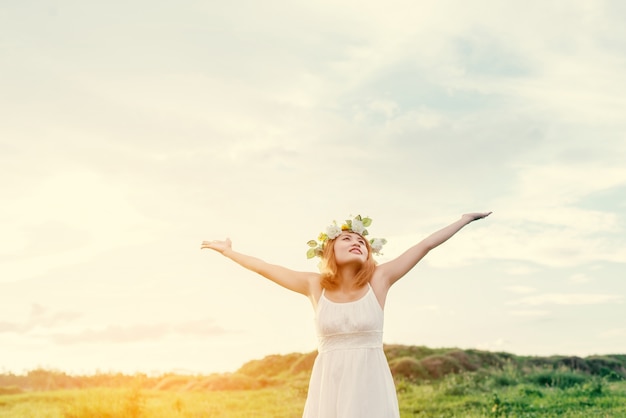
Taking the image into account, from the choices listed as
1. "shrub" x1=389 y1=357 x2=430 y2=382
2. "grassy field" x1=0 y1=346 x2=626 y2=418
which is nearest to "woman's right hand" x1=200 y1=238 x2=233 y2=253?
"grassy field" x1=0 y1=346 x2=626 y2=418

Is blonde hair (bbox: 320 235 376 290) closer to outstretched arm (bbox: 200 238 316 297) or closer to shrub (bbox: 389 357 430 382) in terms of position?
outstretched arm (bbox: 200 238 316 297)

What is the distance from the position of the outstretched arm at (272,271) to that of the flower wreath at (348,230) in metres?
0.29

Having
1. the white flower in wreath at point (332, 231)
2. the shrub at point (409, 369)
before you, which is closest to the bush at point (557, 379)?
the shrub at point (409, 369)

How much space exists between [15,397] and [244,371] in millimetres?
7988

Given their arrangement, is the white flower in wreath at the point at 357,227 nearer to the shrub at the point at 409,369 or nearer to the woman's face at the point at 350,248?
the woman's face at the point at 350,248

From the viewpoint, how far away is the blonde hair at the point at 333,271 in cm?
542

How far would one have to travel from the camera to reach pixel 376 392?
5.02 meters

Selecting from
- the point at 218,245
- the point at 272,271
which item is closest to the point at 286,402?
the point at 218,245

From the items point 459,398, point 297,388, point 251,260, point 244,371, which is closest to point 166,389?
point 297,388

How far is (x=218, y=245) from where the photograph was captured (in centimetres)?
611

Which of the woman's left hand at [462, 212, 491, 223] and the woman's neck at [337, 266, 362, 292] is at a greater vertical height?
the woman's left hand at [462, 212, 491, 223]

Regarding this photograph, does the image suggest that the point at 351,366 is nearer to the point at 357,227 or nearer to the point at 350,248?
the point at 350,248

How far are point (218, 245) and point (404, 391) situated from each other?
11.6 m

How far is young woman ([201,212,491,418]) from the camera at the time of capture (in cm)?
504
